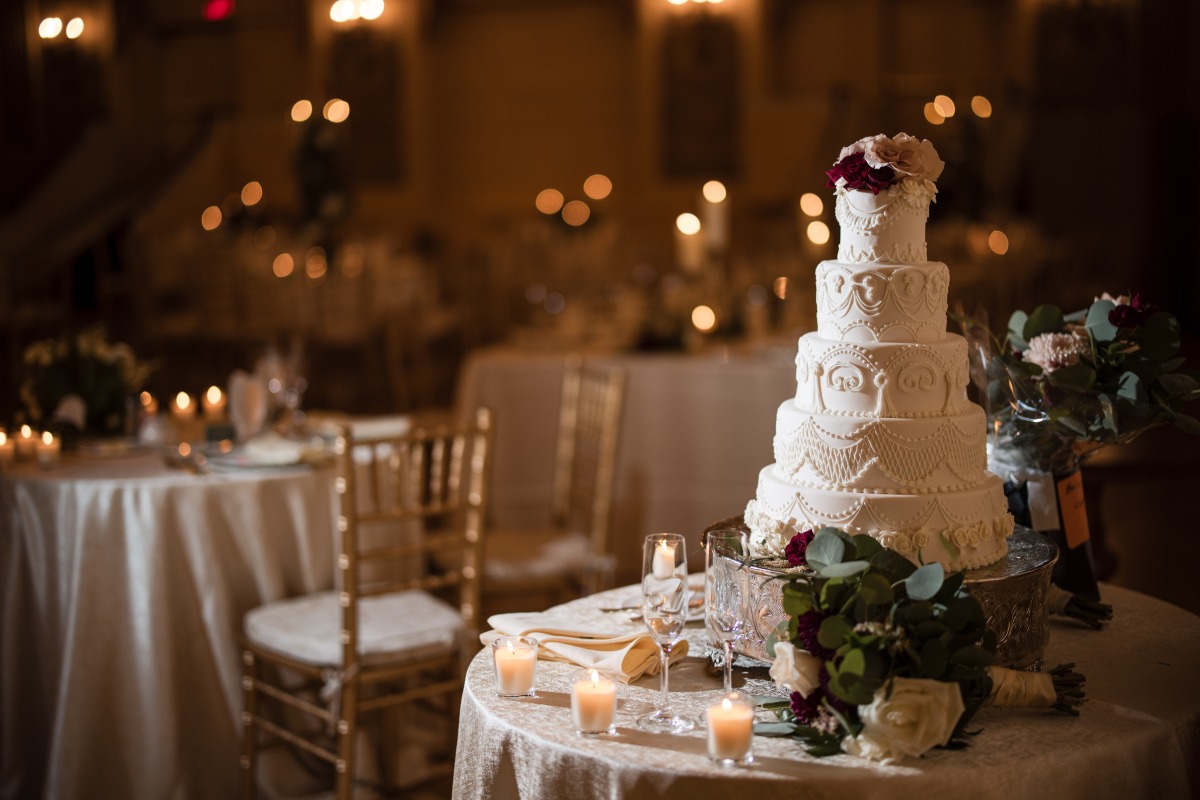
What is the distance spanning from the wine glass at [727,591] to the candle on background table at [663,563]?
0.15 meters

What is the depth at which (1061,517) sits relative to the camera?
257 cm

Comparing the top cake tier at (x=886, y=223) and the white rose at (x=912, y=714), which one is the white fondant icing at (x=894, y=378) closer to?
the top cake tier at (x=886, y=223)

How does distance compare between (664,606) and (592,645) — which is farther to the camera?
(592,645)

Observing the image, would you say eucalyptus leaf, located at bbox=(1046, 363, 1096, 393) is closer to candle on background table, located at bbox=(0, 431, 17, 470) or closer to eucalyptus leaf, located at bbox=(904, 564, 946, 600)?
eucalyptus leaf, located at bbox=(904, 564, 946, 600)

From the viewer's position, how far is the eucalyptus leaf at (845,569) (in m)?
1.88

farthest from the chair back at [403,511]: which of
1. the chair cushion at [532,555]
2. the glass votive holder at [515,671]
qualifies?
the glass votive holder at [515,671]

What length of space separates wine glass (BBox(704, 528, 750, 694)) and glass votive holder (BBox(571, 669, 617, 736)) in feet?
0.65

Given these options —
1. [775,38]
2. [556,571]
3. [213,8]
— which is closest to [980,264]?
[775,38]

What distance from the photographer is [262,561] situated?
3.77 m

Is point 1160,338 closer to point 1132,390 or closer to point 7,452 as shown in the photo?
point 1132,390

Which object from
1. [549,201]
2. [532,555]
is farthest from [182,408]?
[549,201]

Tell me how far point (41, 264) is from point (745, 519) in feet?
31.1

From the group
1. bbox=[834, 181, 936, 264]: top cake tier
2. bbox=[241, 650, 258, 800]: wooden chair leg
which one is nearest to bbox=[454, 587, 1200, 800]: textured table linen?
bbox=[834, 181, 936, 264]: top cake tier

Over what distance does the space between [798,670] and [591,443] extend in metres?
2.93
